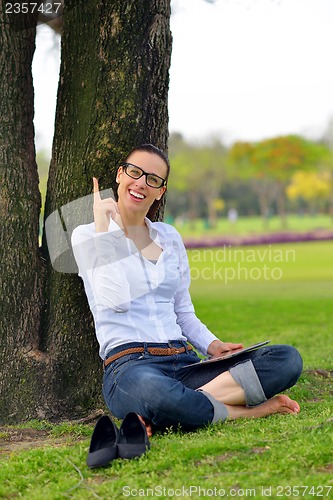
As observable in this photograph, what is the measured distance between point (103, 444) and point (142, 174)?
1462 millimetres

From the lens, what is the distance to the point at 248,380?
3615mm

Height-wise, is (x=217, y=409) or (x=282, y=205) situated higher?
(x=282, y=205)

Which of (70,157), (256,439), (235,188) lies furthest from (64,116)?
(235,188)

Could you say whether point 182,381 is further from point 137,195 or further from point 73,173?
point 73,173

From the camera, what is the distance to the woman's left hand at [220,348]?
3.92m

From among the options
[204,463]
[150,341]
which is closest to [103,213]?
[150,341]

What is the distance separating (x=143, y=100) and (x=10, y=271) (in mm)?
1278

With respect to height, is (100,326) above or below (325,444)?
above

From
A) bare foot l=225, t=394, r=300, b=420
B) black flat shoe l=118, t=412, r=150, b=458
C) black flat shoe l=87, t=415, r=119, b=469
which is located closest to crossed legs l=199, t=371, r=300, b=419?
bare foot l=225, t=394, r=300, b=420

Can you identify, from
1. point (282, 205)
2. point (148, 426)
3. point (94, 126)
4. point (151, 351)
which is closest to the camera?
point (148, 426)

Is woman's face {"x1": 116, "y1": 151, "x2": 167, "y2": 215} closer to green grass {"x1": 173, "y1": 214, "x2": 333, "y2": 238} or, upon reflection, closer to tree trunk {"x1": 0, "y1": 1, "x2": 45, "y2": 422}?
tree trunk {"x1": 0, "y1": 1, "x2": 45, "y2": 422}

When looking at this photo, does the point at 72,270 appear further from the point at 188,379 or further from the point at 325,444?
the point at 325,444

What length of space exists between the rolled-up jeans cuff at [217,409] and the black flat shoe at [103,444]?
56 cm

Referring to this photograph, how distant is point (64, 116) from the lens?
4.43 meters
